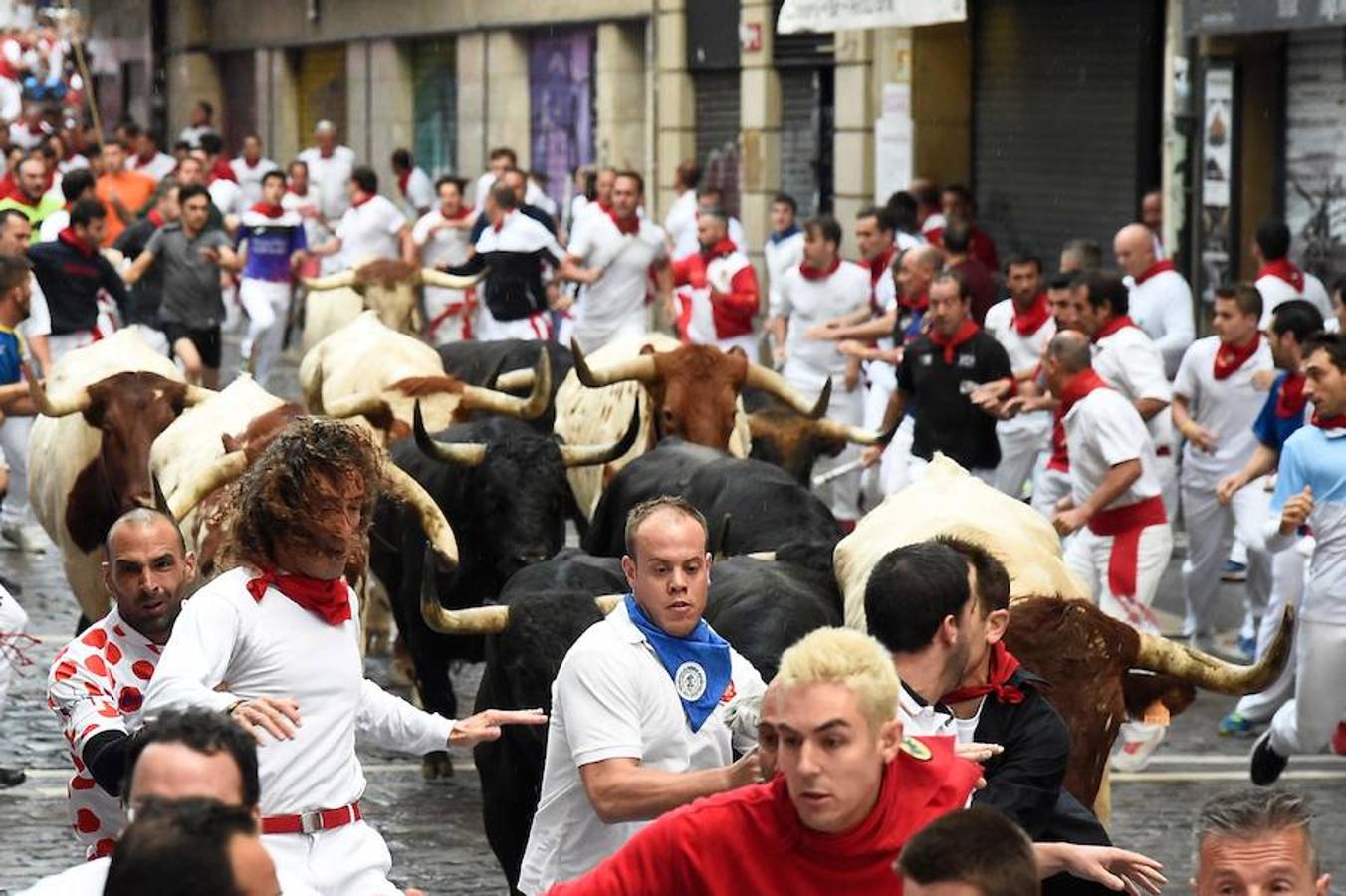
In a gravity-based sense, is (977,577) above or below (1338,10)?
below

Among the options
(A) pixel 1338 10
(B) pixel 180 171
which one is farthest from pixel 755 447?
(B) pixel 180 171

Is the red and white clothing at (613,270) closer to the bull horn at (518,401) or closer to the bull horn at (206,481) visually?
the bull horn at (518,401)

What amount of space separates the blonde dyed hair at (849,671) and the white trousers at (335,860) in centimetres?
153

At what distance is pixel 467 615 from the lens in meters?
8.59

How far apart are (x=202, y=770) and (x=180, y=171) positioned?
861 inches

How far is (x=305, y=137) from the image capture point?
42.4m

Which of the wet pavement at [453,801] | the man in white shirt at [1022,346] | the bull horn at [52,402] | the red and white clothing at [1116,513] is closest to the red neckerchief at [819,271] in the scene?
the man in white shirt at [1022,346]

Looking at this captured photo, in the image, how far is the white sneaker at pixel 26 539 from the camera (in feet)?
54.2

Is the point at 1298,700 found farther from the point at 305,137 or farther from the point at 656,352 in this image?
the point at 305,137

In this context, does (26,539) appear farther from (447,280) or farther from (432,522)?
(432,522)

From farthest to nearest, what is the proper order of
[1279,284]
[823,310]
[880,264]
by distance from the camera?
1. [880,264]
2. [823,310]
3. [1279,284]

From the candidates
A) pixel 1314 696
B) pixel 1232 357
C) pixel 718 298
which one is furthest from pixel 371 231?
pixel 1314 696

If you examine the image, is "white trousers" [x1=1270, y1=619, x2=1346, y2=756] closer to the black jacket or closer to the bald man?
the bald man

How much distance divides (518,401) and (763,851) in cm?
888
